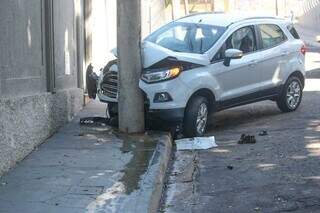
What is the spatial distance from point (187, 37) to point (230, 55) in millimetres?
850

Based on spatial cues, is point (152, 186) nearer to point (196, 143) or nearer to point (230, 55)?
point (196, 143)

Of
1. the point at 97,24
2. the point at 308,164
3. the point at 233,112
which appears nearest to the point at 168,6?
the point at 97,24

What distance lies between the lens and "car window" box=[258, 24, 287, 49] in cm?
1158

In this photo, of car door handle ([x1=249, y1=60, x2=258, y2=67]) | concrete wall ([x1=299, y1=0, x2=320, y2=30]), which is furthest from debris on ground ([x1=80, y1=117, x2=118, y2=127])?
concrete wall ([x1=299, y1=0, x2=320, y2=30])

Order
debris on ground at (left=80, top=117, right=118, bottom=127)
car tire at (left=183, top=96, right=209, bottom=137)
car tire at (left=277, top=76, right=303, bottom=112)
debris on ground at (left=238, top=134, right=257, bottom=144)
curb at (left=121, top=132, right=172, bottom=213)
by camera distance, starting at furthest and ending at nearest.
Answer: car tire at (left=277, top=76, right=303, bottom=112) → debris on ground at (left=80, top=117, right=118, bottom=127) → car tire at (left=183, top=96, right=209, bottom=137) → debris on ground at (left=238, top=134, right=257, bottom=144) → curb at (left=121, top=132, right=172, bottom=213)

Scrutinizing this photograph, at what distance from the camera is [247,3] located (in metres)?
50.6

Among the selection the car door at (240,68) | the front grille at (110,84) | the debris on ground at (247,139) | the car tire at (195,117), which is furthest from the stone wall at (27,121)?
the debris on ground at (247,139)

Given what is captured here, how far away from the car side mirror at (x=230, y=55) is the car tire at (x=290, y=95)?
1.88m

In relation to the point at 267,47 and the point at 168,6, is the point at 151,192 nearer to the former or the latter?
the point at 267,47

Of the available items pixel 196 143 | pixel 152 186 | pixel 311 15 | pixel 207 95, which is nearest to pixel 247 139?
pixel 196 143

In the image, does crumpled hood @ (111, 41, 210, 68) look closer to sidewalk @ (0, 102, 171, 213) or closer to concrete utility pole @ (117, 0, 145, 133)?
concrete utility pole @ (117, 0, 145, 133)

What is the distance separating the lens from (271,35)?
38.8 feet

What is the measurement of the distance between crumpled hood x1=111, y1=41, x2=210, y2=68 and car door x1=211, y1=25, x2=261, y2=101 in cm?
26

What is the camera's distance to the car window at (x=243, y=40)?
1077 centimetres
